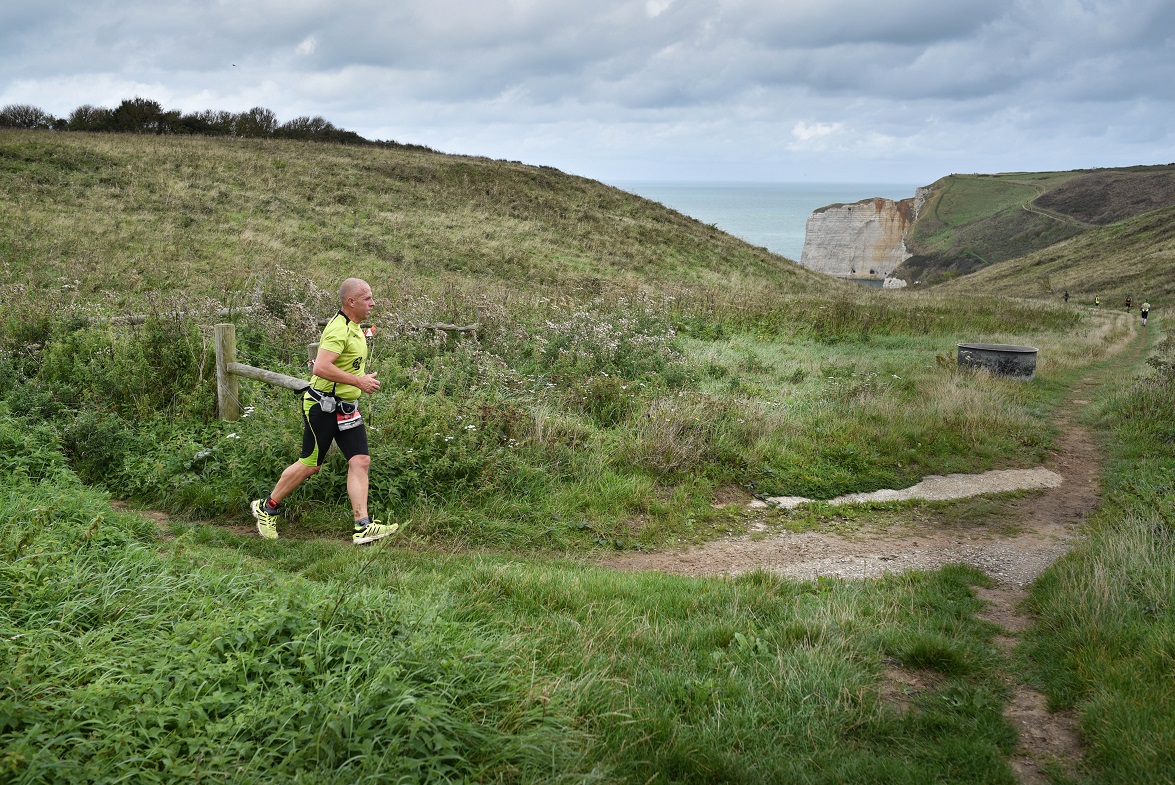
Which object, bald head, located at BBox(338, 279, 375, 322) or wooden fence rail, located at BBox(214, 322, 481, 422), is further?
wooden fence rail, located at BBox(214, 322, 481, 422)

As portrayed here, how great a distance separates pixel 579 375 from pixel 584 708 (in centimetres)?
781

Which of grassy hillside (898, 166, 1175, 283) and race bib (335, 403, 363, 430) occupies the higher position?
grassy hillside (898, 166, 1175, 283)

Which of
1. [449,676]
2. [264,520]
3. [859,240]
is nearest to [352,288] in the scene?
[264,520]

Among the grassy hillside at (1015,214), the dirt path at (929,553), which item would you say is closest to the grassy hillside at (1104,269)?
the grassy hillside at (1015,214)

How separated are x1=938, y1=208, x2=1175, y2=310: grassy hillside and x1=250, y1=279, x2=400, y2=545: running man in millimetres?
51645

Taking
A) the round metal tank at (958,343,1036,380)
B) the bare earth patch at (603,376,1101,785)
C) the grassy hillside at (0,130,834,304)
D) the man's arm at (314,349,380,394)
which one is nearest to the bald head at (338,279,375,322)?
the man's arm at (314,349,380,394)

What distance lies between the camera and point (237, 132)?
144 ft

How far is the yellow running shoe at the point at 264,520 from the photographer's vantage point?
20.4ft

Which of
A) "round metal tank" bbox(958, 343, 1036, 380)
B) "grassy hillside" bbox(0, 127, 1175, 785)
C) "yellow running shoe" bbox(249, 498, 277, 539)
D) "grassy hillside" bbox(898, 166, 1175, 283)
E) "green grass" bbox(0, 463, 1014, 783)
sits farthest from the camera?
"grassy hillside" bbox(898, 166, 1175, 283)

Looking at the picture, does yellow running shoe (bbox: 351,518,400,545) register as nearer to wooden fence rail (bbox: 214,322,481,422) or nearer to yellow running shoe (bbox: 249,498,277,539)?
yellow running shoe (bbox: 249,498,277,539)

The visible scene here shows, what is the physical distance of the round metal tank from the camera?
49.1ft

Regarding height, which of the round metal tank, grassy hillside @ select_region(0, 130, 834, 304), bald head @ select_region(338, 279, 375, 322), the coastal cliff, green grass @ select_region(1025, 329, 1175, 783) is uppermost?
the coastal cliff

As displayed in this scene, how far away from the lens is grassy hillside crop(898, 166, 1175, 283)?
96625mm

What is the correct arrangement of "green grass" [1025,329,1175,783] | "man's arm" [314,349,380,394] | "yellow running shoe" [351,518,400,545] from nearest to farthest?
1. "green grass" [1025,329,1175,783]
2. "man's arm" [314,349,380,394]
3. "yellow running shoe" [351,518,400,545]
